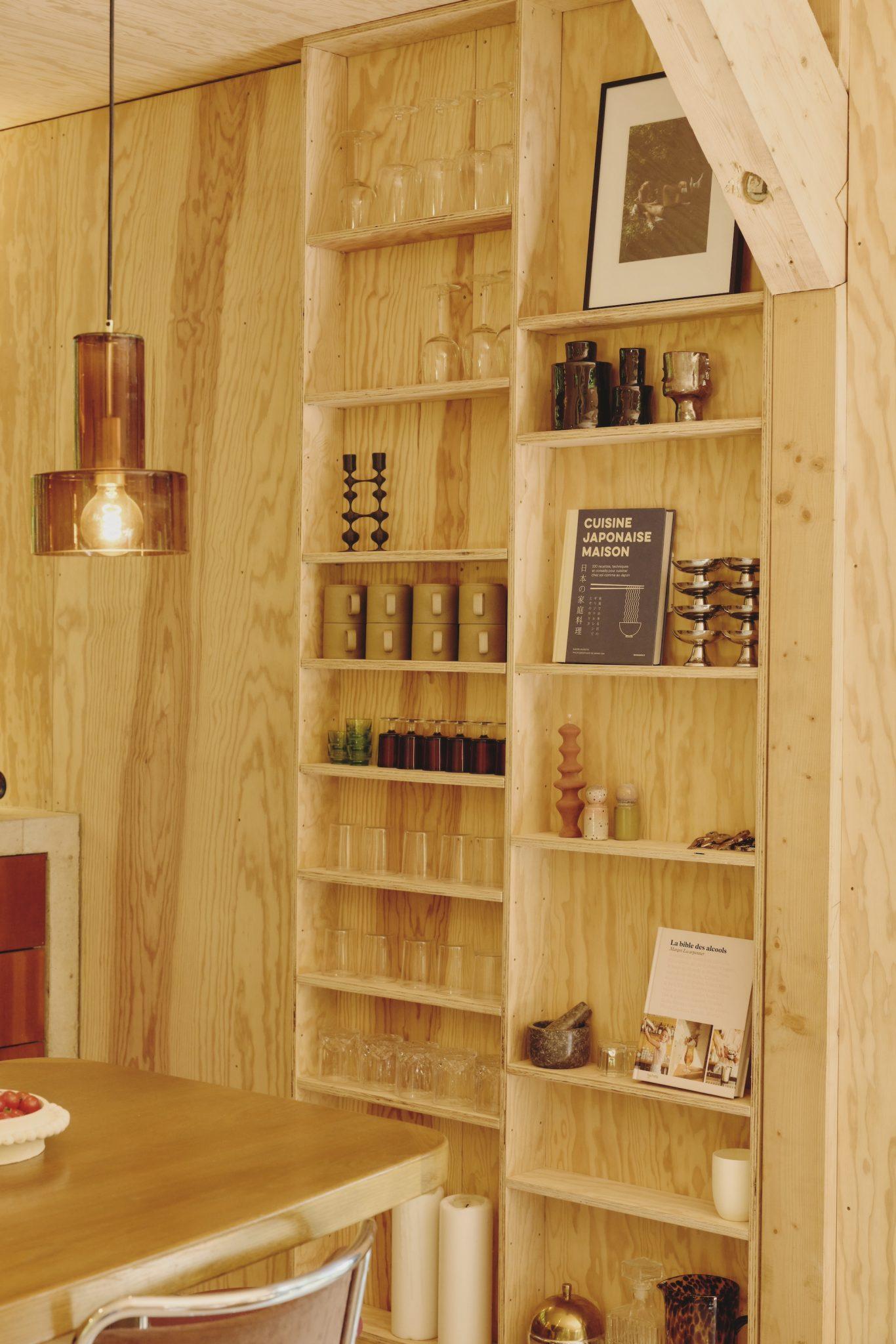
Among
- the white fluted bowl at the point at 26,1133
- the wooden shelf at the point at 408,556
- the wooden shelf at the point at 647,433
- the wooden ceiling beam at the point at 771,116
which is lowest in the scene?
the white fluted bowl at the point at 26,1133

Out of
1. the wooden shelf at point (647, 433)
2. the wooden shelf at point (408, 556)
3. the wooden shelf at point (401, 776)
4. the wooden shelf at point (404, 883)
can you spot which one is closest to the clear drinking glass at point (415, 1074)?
the wooden shelf at point (404, 883)

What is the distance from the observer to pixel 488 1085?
140 inches

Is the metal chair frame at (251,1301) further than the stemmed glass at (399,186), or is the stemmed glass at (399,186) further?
the stemmed glass at (399,186)

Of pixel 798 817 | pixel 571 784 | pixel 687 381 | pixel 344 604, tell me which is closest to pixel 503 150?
pixel 687 381

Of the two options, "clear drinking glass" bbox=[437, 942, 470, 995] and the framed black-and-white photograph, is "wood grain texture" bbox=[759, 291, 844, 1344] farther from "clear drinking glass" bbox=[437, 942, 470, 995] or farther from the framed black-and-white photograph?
"clear drinking glass" bbox=[437, 942, 470, 995]

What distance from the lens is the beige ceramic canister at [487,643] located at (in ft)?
11.7

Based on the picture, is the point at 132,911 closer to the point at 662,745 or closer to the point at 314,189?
the point at 662,745

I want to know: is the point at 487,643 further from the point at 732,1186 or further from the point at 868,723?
the point at 732,1186

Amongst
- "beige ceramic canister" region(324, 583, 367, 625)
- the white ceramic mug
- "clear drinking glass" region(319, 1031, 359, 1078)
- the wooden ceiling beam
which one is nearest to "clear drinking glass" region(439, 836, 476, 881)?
"clear drinking glass" region(319, 1031, 359, 1078)

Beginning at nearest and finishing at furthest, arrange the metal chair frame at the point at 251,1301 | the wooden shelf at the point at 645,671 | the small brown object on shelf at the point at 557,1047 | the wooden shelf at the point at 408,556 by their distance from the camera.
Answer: the metal chair frame at the point at 251,1301 < the wooden shelf at the point at 645,671 < the small brown object on shelf at the point at 557,1047 < the wooden shelf at the point at 408,556

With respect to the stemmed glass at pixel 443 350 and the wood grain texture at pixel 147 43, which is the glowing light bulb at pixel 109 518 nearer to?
the stemmed glass at pixel 443 350

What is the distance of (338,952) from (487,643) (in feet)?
2.94

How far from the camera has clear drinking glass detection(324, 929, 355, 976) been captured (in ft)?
12.6

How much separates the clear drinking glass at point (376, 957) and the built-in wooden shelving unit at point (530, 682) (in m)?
0.05
